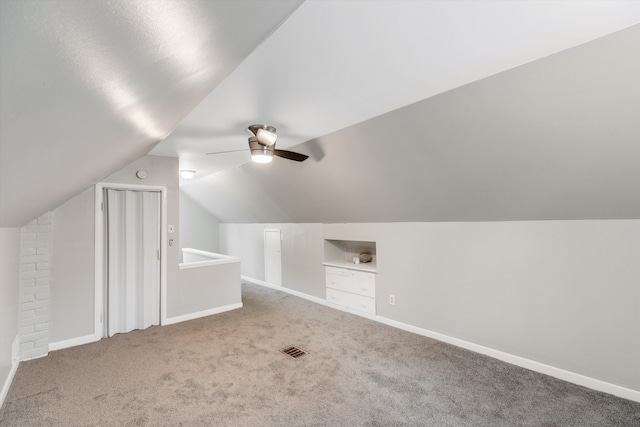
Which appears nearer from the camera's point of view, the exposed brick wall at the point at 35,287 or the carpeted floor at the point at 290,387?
the carpeted floor at the point at 290,387

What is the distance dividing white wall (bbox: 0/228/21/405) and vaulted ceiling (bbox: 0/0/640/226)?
616 mm

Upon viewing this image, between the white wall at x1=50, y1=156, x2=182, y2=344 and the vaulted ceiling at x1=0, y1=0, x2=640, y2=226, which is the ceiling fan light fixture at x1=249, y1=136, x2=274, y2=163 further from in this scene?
the white wall at x1=50, y1=156, x2=182, y2=344

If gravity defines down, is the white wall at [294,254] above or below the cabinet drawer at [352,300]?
above

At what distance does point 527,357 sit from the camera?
2906 mm

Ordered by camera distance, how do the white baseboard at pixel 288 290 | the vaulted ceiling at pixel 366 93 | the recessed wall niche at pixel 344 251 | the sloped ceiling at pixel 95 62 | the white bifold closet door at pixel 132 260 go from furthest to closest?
the white baseboard at pixel 288 290, the recessed wall niche at pixel 344 251, the white bifold closet door at pixel 132 260, the vaulted ceiling at pixel 366 93, the sloped ceiling at pixel 95 62

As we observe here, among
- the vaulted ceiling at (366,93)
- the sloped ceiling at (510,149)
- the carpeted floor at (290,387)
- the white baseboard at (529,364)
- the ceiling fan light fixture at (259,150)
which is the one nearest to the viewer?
the vaulted ceiling at (366,93)

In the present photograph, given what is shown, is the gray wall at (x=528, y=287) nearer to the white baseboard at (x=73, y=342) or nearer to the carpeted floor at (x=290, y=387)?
the carpeted floor at (x=290, y=387)

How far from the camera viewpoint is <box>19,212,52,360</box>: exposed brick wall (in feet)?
10.5

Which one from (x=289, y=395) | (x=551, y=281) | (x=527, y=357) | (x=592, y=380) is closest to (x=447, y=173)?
(x=551, y=281)

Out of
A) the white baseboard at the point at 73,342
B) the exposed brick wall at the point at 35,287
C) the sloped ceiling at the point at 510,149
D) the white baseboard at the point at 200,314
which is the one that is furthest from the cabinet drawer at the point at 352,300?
the exposed brick wall at the point at 35,287

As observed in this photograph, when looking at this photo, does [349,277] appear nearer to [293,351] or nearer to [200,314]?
[293,351]

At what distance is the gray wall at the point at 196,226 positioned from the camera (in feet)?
25.4

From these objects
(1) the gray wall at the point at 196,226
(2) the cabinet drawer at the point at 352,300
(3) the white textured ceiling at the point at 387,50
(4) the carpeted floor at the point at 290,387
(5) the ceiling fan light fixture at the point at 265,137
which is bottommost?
(4) the carpeted floor at the point at 290,387

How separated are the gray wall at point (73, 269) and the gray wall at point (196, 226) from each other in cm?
406
